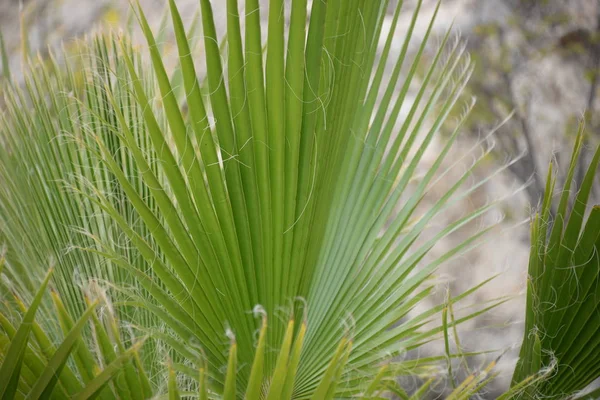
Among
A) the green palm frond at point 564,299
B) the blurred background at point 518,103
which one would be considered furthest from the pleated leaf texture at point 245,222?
the blurred background at point 518,103

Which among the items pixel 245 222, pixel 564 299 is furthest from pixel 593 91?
pixel 245 222

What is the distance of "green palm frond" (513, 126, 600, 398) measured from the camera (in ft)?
2.27

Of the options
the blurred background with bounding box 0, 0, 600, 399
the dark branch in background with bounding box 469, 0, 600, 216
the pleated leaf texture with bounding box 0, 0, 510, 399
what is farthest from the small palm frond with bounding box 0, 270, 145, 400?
the dark branch in background with bounding box 469, 0, 600, 216

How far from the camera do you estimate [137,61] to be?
3.36 feet

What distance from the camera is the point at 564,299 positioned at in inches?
28.4

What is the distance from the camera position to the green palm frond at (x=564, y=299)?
69cm

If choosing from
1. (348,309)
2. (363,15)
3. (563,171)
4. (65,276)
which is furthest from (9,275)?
(563,171)

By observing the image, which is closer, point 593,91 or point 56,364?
point 56,364

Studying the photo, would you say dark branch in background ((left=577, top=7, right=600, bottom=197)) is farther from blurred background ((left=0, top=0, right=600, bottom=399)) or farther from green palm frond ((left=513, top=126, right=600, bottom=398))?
green palm frond ((left=513, top=126, right=600, bottom=398))

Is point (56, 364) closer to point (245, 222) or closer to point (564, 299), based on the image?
point (245, 222)

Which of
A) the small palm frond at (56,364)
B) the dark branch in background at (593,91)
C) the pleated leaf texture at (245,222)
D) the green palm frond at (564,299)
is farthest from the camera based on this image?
the dark branch in background at (593,91)

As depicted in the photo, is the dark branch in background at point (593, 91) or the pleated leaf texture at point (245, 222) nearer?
the pleated leaf texture at point (245, 222)

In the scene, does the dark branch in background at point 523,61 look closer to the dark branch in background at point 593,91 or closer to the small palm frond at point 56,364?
the dark branch in background at point 593,91

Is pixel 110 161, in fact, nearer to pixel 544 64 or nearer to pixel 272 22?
pixel 272 22
